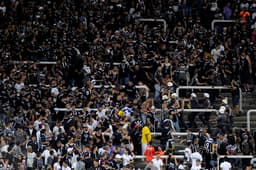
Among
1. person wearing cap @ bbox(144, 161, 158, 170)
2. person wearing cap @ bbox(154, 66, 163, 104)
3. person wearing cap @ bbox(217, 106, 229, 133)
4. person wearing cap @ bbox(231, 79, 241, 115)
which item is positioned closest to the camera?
person wearing cap @ bbox(144, 161, 158, 170)

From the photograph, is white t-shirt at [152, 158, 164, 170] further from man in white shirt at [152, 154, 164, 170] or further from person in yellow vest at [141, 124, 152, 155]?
person in yellow vest at [141, 124, 152, 155]

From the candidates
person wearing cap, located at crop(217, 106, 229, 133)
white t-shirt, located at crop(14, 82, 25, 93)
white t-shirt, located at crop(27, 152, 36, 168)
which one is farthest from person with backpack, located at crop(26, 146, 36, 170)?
person wearing cap, located at crop(217, 106, 229, 133)

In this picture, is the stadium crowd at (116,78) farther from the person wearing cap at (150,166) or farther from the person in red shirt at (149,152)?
the person in red shirt at (149,152)

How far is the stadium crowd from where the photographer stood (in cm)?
3325

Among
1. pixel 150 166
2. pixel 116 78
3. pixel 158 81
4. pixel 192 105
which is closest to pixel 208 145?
pixel 150 166

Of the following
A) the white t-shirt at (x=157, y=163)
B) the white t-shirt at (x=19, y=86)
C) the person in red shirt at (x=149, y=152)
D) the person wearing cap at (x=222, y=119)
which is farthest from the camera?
the white t-shirt at (x=19, y=86)

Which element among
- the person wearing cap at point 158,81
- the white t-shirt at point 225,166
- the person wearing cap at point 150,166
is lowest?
the white t-shirt at point 225,166

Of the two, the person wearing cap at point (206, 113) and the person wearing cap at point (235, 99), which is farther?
the person wearing cap at point (235, 99)

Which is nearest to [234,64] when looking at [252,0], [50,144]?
[252,0]

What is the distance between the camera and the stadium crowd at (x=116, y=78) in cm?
3325

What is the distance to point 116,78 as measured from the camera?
37062mm

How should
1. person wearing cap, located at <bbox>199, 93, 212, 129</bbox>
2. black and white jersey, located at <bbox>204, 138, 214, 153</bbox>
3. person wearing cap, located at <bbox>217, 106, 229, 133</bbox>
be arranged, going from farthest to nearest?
person wearing cap, located at <bbox>199, 93, 212, 129</bbox>, person wearing cap, located at <bbox>217, 106, 229, 133</bbox>, black and white jersey, located at <bbox>204, 138, 214, 153</bbox>

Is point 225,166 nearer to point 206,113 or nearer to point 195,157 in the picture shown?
point 195,157

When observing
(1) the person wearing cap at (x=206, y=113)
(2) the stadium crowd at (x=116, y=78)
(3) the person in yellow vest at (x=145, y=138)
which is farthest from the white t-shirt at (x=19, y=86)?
(1) the person wearing cap at (x=206, y=113)
